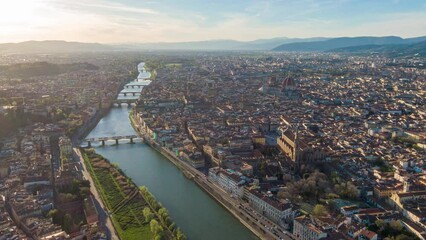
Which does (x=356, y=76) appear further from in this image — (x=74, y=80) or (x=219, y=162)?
(x=219, y=162)

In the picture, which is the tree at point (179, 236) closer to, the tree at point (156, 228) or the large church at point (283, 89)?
the tree at point (156, 228)

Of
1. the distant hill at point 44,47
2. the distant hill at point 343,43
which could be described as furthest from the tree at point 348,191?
the distant hill at point 44,47

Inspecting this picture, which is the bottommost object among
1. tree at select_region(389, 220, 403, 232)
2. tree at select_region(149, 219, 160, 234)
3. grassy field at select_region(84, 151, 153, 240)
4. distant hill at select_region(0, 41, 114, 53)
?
distant hill at select_region(0, 41, 114, 53)

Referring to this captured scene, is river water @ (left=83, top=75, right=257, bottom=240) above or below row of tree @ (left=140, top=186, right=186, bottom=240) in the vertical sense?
below

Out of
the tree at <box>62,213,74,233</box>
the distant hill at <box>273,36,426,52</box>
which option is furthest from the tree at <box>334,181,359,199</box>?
the distant hill at <box>273,36,426,52</box>

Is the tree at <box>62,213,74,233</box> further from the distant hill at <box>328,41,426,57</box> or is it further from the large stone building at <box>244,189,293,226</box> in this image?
the distant hill at <box>328,41,426,57</box>

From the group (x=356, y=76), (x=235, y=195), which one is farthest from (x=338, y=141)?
(x=356, y=76)
